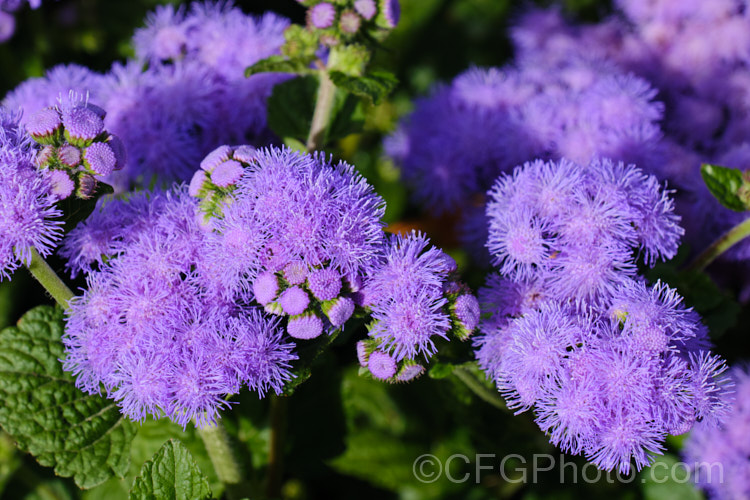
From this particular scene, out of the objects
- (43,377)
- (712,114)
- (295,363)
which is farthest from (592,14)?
(43,377)

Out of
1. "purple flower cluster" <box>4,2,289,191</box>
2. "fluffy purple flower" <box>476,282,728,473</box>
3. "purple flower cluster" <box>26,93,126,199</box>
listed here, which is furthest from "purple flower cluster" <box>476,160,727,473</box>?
"purple flower cluster" <box>26,93,126,199</box>

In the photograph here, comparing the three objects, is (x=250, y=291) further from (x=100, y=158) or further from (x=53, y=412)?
(x=53, y=412)

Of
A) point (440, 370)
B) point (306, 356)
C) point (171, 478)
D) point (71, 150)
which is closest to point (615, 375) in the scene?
point (440, 370)

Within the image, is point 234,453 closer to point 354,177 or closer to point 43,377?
point 43,377

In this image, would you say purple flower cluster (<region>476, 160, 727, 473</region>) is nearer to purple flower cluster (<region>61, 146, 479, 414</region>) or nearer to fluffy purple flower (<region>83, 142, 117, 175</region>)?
purple flower cluster (<region>61, 146, 479, 414</region>)

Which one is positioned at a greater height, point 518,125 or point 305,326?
point 305,326

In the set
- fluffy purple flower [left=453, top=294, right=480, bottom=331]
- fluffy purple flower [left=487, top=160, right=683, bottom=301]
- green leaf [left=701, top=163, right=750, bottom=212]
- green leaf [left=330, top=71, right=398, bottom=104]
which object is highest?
green leaf [left=330, top=71, right=398, bottom=104]
